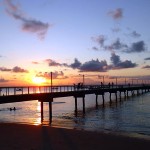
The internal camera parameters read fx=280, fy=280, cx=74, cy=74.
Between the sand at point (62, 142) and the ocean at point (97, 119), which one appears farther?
the ocean at point (97, 119)

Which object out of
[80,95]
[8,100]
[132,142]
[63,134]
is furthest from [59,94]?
[132,142]

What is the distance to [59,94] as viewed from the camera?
41.5 m

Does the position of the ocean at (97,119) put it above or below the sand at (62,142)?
below

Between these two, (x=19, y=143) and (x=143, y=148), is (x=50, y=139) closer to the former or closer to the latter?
(x=19, y=143)

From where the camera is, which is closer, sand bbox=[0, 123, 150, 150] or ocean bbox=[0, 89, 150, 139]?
sand bbox=[0, 123, 150, 150]

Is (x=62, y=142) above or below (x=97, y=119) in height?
above

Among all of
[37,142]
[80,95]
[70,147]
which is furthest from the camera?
[80,95]

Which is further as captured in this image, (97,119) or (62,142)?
(97,119)

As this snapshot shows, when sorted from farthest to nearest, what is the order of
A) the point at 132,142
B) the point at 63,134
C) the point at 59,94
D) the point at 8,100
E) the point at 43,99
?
the point at 59,94 < the point at 43,99 < the point at 8,100 < the point at 63,134 < the point at 132,142

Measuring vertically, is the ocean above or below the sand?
below

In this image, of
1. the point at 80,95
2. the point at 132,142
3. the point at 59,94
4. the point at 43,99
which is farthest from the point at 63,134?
the point at 80,95

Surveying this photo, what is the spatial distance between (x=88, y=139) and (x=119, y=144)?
2.02 m

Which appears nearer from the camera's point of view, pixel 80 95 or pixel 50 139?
pixel 50 139

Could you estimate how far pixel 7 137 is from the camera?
1630cm
